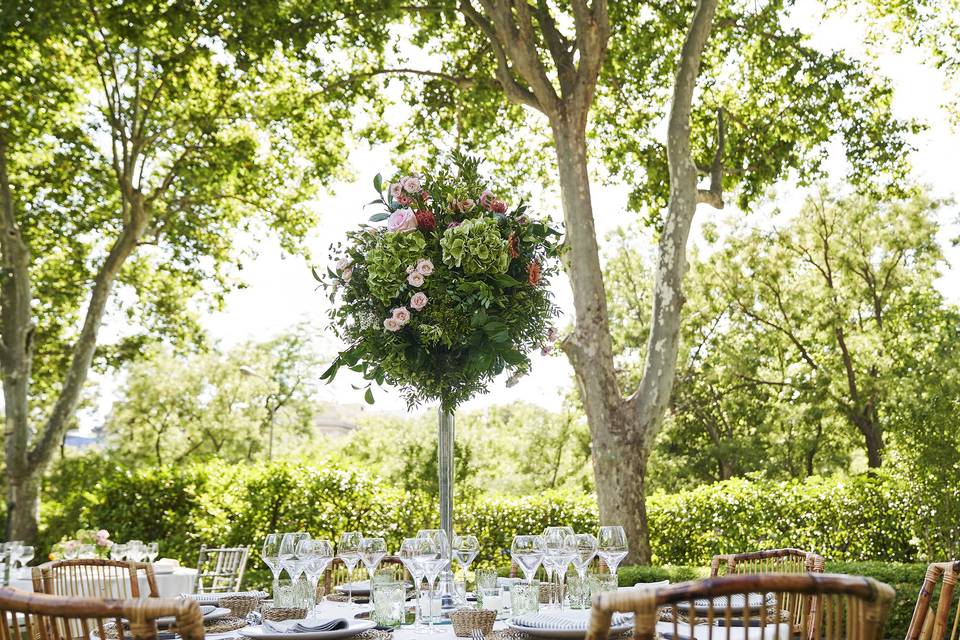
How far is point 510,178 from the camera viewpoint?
1173cm

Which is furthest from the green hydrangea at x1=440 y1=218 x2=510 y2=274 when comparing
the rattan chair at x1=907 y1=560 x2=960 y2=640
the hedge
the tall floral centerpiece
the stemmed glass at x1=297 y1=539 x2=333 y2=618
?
the hedge

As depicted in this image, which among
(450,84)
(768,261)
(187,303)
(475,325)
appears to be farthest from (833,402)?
(475,325)

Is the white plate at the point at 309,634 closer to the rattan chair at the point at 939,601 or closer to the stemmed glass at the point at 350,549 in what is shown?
the stemmed glass at the point at 350,549

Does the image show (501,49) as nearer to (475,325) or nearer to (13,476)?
(475,325)

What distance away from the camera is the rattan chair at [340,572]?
378 centimetres

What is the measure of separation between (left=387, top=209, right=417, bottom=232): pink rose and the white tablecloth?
4.32 meters

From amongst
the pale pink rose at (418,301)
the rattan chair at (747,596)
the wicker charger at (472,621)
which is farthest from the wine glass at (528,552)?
the rattan chair at (747,596)

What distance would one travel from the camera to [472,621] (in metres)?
2.50

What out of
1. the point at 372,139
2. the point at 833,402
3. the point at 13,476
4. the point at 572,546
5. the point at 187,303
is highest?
the point at 372,139

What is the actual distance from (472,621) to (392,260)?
1.43 metres

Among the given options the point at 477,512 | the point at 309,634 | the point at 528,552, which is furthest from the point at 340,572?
the point at 477,512

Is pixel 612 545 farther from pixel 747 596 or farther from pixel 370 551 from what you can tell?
pixel 747 596

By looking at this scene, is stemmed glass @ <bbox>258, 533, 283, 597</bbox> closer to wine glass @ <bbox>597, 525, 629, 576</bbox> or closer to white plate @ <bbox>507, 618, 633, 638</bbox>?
white plate @ <bbox>507, 618, 633, 638</bbox>

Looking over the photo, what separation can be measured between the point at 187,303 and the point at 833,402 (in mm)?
14661
